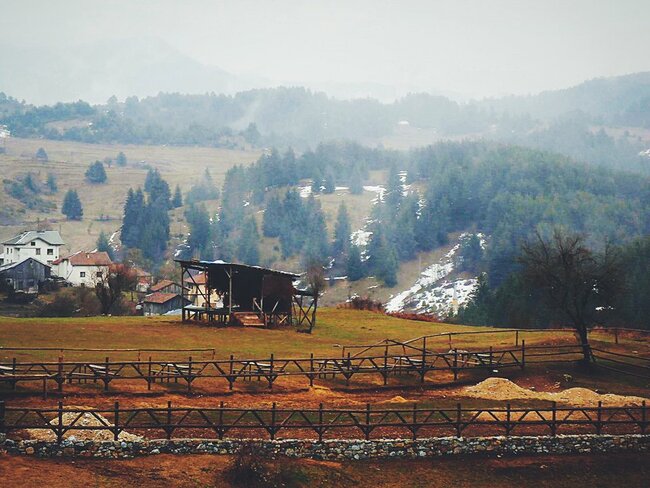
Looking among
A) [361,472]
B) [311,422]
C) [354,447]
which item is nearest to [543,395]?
[354,447]

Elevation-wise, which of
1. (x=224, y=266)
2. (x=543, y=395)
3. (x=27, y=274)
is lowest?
(x=27, y=274)

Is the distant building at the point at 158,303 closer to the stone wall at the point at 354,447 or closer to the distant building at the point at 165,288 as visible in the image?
the distant building at the point at 165,288

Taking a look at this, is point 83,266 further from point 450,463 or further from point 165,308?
point 450,463

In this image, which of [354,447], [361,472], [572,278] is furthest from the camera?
[572,278]

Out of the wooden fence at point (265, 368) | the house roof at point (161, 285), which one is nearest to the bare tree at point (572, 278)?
the wooden fence at point (265, 368)

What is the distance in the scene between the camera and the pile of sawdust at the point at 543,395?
46.2 meters

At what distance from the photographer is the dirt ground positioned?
30.1 meters

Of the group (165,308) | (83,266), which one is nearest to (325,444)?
(165,308)

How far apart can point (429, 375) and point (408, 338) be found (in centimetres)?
1598

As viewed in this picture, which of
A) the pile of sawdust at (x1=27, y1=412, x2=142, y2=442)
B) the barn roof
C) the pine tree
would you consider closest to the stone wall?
the pile of sawdust at (x1=27, y1=412, x2=142, y2=442)

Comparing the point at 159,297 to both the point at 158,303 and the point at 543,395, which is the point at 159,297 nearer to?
the point at 158,303

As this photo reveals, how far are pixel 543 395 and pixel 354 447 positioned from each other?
1650 centimetres

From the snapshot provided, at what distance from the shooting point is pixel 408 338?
6794 centimetres

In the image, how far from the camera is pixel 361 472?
114 feet
